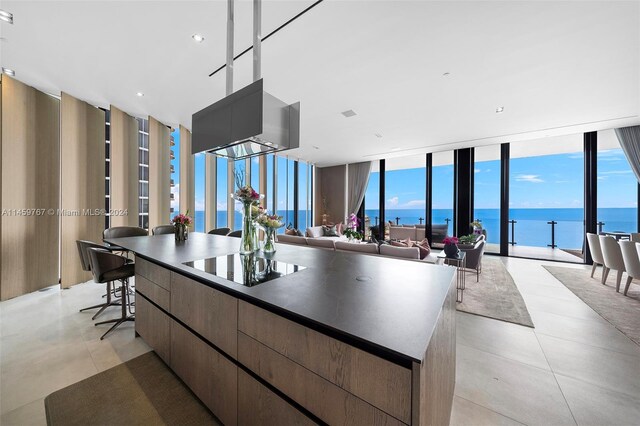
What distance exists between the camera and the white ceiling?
2.01 metres

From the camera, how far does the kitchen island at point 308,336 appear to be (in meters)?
0.72

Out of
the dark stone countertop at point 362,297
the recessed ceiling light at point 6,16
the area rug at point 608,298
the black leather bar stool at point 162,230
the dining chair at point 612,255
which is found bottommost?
the area rug at point 608,298

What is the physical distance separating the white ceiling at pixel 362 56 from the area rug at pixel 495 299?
291 cm

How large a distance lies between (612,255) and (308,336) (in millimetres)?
5233

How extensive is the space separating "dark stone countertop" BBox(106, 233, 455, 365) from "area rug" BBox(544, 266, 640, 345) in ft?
9.00

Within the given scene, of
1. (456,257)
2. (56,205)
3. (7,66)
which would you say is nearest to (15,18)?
(7,66)

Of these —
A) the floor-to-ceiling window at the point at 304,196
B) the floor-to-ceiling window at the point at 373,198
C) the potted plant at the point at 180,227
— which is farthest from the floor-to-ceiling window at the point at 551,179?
the potted plant at the point at 180,227

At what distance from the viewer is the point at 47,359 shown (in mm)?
1951

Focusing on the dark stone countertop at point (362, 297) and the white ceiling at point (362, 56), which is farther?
the white ceiling at point (362, 56)

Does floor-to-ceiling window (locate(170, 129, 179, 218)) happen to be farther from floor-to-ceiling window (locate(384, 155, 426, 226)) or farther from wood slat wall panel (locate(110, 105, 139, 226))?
floor-to-ceiling window (locate(384, 155, 426, 226))

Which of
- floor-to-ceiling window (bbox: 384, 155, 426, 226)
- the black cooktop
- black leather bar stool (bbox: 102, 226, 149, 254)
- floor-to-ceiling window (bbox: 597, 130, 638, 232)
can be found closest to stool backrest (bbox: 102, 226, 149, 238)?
black leather bar stool (bbox: 102, 226, 149, 254)

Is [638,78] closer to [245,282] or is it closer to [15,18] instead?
[245,282]

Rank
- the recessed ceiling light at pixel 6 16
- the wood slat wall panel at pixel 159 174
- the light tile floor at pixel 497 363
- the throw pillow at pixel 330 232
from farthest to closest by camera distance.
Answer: the throw pillow at pixel 330 232 → the wood slat wall panel at pixel 159 174 → the recessed ceiling light at pixel 6 16 → the light tile floor at pixel 497 363

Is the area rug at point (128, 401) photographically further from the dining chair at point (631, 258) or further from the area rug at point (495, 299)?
the dining chair at point (631, 258)
